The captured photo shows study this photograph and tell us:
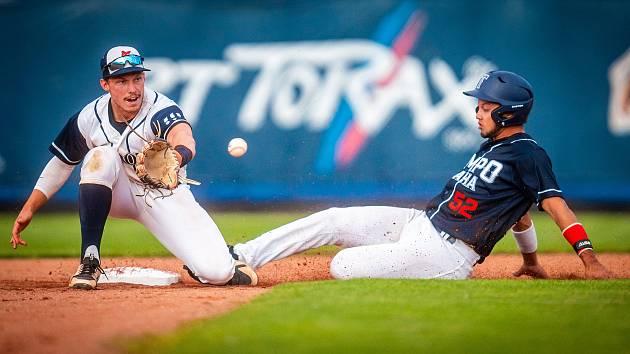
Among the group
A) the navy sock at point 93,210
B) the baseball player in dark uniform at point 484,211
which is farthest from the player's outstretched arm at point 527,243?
the navy sock at point 93,210

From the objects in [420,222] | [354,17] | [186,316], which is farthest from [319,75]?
[186,316]

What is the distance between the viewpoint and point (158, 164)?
612 centimetres

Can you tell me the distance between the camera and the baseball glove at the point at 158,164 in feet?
19.7

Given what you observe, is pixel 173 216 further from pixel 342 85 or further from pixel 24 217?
pixel 342 85

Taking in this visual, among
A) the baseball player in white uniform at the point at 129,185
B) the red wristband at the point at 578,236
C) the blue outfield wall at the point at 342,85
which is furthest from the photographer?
the blue outfield wall at the point at 342,85

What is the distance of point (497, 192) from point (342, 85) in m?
6.60

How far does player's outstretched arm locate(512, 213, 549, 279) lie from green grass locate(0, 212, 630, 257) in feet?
8.00

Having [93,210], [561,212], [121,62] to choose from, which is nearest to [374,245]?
[561,212]

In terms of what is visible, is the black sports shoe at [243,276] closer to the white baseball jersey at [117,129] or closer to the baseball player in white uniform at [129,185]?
the baseball player in white uniform at [129,185]

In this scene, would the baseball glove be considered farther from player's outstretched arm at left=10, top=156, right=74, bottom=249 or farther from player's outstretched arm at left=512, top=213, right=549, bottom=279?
player's outstretched arm at left=512, top=213, right=549, bottom=279

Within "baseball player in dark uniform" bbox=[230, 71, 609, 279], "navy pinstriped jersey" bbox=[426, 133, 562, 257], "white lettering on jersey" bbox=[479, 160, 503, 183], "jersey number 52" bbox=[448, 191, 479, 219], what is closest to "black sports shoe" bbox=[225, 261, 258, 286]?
"baseball player in dark uniform" bbox=[230, 71, 609, 279]

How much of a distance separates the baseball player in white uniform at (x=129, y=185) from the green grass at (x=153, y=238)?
2420mm

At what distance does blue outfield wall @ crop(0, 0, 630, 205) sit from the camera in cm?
1229

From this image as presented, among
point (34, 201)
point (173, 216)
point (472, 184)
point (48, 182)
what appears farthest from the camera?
point (48, 182)
